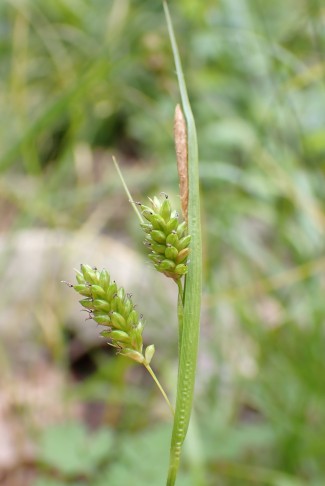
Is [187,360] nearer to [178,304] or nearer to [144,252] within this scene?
[178,304]

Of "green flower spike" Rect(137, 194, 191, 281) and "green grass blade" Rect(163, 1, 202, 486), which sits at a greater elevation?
"green flower spike" Rect(137, 194, 191, 281)

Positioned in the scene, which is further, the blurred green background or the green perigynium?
the blurred green background

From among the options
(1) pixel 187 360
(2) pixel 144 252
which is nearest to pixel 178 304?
(1) pixel 187 360

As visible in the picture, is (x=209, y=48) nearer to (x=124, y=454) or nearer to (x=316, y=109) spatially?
(x=316, y=109)

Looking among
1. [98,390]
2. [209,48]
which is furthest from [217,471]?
[209,48]

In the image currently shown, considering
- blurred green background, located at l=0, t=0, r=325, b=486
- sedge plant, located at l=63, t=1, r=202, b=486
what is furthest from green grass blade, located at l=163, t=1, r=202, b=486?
blurred green background, located at l=0, t=0, r=325, b=486

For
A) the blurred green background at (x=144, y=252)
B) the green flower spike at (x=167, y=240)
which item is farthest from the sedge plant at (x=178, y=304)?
the blurred green background at (x=144, y=252)

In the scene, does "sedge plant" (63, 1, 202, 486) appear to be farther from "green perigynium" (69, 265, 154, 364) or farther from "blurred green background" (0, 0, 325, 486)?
"blurred green background" (0, 0, 325, 486)
